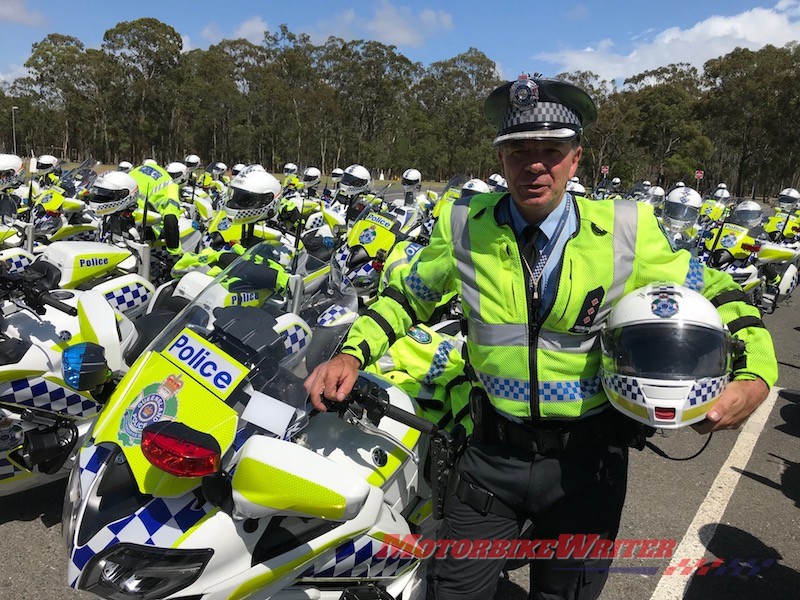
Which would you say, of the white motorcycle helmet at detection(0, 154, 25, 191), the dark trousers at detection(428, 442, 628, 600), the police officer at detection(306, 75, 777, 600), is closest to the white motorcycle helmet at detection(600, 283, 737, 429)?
the police officer at detection(306, 75, 777, 600)

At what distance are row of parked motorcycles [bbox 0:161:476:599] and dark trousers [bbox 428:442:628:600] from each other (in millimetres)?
193

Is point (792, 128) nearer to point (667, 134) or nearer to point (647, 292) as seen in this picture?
point (667, 134)

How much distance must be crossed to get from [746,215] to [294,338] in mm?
9621

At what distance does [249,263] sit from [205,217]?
29.8ft

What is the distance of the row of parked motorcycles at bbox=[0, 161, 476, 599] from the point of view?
1.68 metres

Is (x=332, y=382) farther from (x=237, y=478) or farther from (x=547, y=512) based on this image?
(x=547, y=512)

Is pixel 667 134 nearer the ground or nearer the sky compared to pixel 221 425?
nearer the sky

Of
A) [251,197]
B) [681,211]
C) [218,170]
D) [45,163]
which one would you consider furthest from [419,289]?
[218,170]

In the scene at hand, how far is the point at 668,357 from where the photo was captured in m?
1.70

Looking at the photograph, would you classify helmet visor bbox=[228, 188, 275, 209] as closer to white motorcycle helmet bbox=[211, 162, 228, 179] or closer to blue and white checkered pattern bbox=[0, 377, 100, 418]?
blue and white checkered pattern bbox=[0, 377, 100, 418]

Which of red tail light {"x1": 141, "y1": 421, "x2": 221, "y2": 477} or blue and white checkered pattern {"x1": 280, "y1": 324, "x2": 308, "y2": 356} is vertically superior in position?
blue and white checkered pattern {"x1": 280, "y1": 324, "x2": 308, "y2": 356}

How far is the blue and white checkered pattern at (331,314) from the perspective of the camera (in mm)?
2548

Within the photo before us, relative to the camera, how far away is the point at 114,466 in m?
1.87

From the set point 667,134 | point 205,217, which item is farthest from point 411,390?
point 667,134
